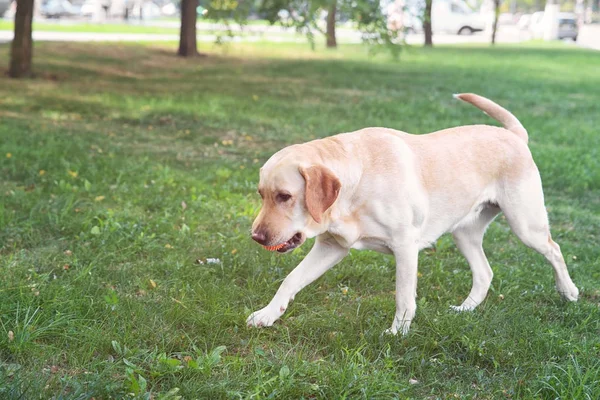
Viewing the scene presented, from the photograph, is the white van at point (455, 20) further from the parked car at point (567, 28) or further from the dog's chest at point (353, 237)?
the dog's chest at point (353, 237)

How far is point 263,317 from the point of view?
4.36m

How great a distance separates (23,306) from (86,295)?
399 millimetres

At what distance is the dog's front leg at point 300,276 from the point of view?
172 inches

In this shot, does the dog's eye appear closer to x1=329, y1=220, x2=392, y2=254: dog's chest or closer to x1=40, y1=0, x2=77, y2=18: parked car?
x1=329, y1=220, x2=392, y2=254: dog's chest

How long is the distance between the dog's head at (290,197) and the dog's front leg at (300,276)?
48cm

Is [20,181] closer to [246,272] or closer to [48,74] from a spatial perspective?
[246,272]

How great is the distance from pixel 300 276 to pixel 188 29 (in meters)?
18.4

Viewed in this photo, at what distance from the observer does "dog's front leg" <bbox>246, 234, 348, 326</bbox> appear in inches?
172

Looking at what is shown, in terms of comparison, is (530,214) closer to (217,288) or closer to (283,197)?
(283,197)

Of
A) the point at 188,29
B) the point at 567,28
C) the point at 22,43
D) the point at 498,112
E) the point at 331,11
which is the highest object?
the point at 567,28

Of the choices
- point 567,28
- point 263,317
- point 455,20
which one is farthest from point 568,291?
point 567,28

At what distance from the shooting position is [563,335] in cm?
438

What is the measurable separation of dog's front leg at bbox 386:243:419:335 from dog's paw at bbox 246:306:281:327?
657 mm

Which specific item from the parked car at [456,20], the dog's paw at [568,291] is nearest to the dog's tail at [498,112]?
the dog's paw at [568,291]
